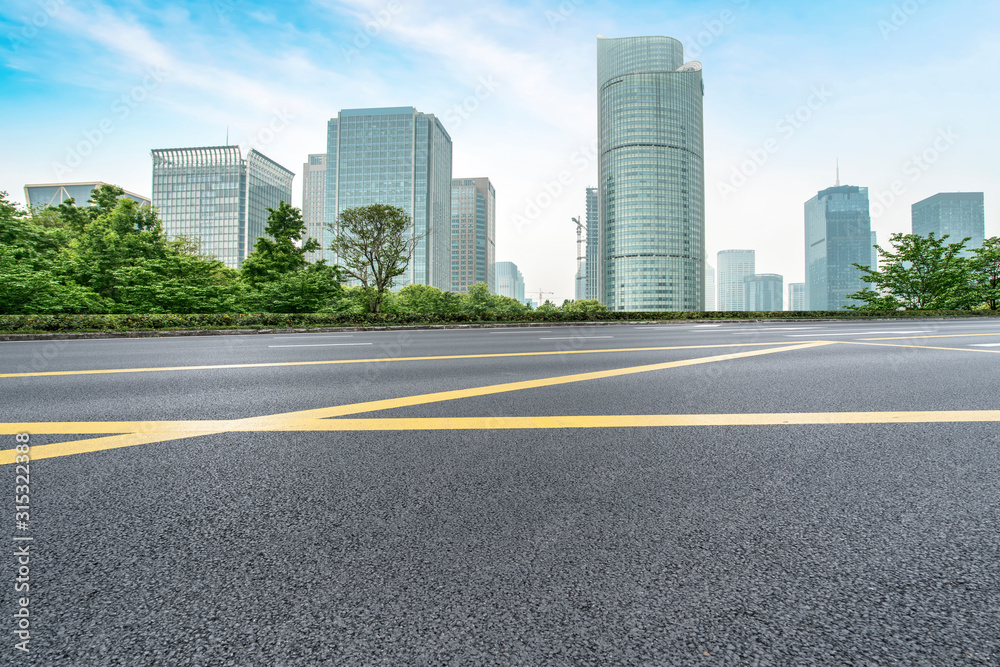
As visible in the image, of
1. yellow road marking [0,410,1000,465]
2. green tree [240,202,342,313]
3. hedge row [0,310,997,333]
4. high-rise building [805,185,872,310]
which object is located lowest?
yellow road marking [0,410,1000,465]

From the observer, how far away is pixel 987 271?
109 feet

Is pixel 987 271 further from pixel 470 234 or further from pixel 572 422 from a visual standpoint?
pixel 470 234

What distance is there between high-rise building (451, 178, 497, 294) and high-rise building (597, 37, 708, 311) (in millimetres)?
45533

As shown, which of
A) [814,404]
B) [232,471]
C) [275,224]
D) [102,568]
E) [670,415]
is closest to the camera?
[102,568]

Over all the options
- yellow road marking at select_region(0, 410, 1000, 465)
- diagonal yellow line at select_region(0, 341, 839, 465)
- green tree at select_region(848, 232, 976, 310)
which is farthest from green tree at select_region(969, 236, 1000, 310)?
diagonal yellow line at select_region(0, 341, 839, 465)

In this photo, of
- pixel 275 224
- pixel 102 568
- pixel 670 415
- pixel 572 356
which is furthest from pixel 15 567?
pixel 275 224

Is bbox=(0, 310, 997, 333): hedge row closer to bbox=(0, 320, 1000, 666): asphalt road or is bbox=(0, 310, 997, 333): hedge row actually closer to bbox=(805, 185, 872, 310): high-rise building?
bbox=(0, 320, 1000, 666): asphalt road

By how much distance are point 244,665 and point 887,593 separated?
163 centimetres

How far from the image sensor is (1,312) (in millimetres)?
16875

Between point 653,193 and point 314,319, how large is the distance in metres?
117

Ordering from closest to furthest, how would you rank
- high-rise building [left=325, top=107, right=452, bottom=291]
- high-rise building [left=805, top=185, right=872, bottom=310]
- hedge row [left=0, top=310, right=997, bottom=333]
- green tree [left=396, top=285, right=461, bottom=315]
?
1. hedge row [left=0, top=310, right=997, bottom=333]
2. green tree [left=396, top=285, right=461, bottom=315]
3. high-rise building [left=325, top=107, right=452, bottom=291]
4. high-rise building [left=805, top=185, right=872, bottom=310]

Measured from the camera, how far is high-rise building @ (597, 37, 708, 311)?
4776 inches

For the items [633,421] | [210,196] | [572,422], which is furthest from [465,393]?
[210,196]

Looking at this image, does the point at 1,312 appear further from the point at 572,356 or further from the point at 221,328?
the point at 572,356
